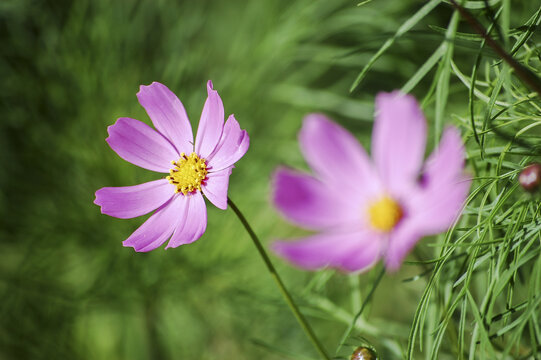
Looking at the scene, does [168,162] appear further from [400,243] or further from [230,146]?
[400,243]

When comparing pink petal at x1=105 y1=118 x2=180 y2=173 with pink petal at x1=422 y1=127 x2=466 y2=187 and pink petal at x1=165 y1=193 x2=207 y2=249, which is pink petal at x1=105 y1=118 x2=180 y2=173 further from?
pink petal at x1=422 y1=127 x2=466 y2=187

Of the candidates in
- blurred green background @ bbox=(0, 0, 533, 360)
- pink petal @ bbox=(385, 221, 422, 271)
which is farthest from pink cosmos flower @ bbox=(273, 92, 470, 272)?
blurred green background @ bbox=(0, 0, 533, 360)

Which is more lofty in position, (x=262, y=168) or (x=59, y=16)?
(x=59, y=16)

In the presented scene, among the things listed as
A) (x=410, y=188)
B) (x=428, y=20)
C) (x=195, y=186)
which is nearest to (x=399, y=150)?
(x=410, y=188)

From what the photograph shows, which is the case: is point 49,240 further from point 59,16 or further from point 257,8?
point 257,8

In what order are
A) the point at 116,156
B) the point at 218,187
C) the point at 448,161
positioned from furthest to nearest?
the point at 116,156
the point at 218,187
the point at 448,161

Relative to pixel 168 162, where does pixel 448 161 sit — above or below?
below

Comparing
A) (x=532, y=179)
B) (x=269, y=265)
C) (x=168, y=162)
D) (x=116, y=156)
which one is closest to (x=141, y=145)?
(x=168, y=162)
